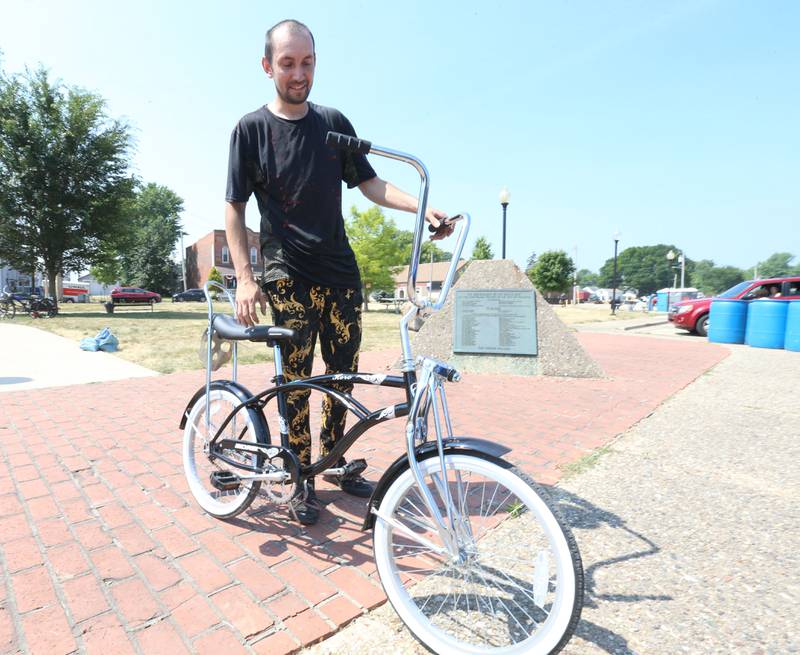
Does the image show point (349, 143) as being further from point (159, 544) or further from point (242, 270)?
point (159, 544)

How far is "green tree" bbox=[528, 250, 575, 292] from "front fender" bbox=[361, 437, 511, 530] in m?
55.7

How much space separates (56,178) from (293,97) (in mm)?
26116

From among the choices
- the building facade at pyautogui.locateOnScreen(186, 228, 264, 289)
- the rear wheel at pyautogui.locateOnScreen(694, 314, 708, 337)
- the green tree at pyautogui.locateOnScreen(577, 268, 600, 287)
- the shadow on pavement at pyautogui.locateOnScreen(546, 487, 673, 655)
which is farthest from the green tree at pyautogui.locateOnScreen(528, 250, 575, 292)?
the green tree at pyautogui.locateOnScreen(577, 268, 600, 287)

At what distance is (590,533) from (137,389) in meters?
5.35

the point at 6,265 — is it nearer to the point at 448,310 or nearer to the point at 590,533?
the point at 448,310

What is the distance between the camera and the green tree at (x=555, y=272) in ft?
181

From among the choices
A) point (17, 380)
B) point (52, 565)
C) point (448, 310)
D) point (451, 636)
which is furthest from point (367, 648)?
point (17, 380)

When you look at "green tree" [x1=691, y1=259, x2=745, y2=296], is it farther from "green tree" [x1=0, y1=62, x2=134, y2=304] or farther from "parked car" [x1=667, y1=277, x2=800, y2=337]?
"green tree" [x1=0, y1=62, x2=134, y2=304]

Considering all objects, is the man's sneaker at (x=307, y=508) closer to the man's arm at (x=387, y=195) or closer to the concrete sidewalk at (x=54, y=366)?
the man's arm at (x=387, y=195)

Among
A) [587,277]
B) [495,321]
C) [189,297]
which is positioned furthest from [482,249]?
[587,277]

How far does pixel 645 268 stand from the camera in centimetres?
12206

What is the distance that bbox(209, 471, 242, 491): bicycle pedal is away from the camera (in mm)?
2270

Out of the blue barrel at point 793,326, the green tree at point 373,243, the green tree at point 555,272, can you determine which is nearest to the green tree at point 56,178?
the green tree at point 373,243

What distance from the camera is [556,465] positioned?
10.4ft
